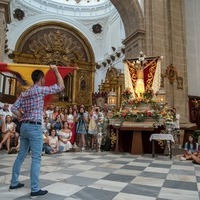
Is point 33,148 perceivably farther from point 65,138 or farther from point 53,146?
point 65,138

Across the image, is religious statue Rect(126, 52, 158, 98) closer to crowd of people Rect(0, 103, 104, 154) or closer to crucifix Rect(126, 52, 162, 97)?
crucifix Rect(126, 52, 162, 97)

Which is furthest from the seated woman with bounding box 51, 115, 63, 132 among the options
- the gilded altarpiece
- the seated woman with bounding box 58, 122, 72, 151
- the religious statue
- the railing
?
the gilded altarpiece

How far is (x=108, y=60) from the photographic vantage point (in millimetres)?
19109

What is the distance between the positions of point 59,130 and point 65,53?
14.1 m

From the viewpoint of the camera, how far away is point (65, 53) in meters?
20.7

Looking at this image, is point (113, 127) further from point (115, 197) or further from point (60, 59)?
point (60, 59)

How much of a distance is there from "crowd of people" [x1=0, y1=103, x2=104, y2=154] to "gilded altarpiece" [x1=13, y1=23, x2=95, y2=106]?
11.2m

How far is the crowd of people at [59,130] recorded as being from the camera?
6.57 metres

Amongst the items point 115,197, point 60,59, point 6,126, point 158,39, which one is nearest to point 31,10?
point 60,59

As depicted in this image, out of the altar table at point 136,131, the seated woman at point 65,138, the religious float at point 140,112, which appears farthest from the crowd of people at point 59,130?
the altar table at point 136,131

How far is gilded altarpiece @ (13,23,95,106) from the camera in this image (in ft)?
64.4

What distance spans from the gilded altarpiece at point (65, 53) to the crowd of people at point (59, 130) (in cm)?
1117

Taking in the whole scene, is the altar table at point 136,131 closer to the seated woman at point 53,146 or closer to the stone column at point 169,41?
the seated woman at point 53,146

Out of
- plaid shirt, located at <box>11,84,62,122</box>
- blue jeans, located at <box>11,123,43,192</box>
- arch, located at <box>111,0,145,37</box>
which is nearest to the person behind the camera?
blue jeans, located at <box>11,123,43,192</box>
